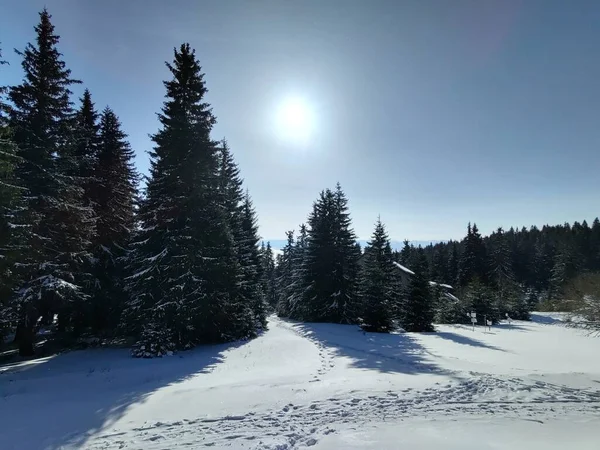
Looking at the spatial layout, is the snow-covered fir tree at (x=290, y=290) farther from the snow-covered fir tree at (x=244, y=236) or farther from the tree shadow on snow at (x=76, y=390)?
the tree shadow on snow at (x=76, y=390)

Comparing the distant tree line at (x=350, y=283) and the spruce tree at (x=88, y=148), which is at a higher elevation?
the spruce tree at (x=88, y=148)

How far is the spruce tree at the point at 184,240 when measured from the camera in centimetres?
1606

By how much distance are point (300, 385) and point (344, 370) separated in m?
2.74

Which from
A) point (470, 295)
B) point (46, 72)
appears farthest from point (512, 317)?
point (46, 72)

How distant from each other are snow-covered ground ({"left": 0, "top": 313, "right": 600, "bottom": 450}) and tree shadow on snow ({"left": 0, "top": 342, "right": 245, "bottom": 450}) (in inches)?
1.4

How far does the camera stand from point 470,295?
35.7m

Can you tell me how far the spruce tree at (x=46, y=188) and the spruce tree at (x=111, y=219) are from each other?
2.02 m

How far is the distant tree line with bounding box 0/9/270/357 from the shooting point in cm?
1362

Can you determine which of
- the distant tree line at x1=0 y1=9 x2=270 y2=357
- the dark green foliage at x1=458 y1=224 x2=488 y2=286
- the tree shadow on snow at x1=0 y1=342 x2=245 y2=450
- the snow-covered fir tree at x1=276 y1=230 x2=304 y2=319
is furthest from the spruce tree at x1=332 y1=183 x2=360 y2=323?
the dark green foliage at x1=458 y1=224 x2=488 y2=286

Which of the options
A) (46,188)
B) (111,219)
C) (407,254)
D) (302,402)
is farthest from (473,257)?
(46,188)

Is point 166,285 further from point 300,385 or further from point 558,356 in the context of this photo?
point 558,356

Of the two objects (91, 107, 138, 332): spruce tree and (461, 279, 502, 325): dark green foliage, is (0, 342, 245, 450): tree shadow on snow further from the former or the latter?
(461, 279, 502, 325): dark green foliage

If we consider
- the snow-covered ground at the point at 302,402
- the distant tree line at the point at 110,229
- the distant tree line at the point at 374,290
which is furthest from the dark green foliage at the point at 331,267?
the snow-covered ground at the point at 302,402

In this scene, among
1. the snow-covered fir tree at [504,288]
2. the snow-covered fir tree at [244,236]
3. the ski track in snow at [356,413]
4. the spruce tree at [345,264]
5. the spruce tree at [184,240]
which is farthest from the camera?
the snow-covered fir tree at [504,288]
